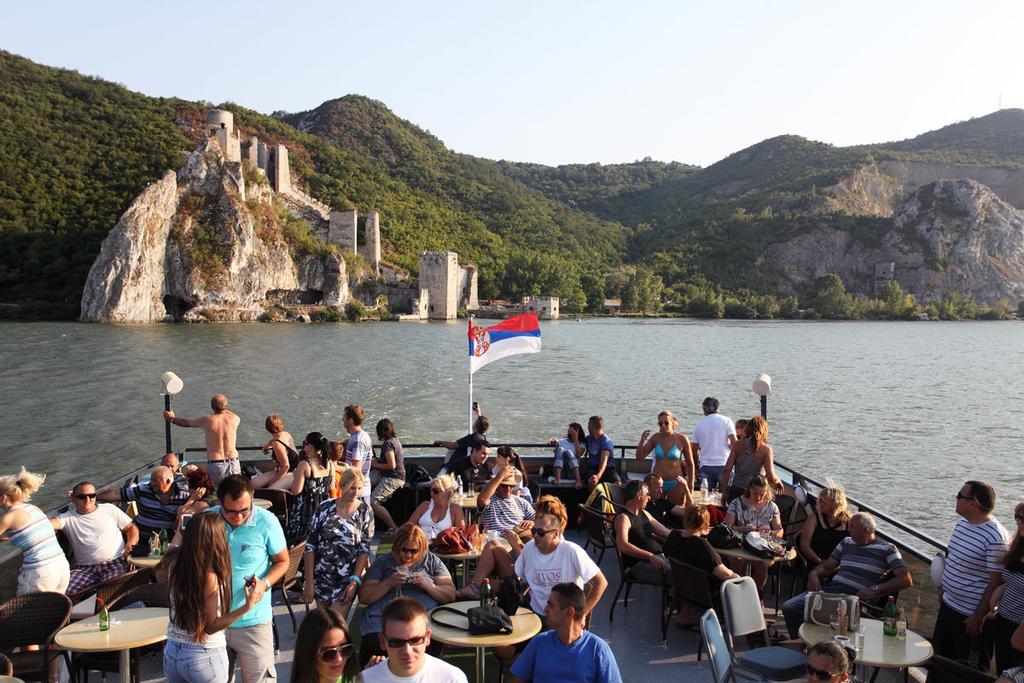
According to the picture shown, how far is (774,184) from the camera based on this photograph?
173m

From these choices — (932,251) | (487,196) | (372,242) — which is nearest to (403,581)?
(372,242)

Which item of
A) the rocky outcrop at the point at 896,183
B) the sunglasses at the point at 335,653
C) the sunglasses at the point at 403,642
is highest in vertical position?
the rocky outcrop at the point at 896,183

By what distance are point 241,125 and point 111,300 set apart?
71.8 m

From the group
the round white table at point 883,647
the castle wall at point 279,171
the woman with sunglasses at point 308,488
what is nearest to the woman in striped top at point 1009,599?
the round white table at point 883,647

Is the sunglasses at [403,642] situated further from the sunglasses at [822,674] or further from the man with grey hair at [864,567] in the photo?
the man with grey hair at [864,567]

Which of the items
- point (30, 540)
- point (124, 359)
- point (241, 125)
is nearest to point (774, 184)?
point (241, 125)

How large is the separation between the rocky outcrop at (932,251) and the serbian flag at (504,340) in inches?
5316

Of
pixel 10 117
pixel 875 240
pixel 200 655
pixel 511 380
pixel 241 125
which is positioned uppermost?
pixel 241 125

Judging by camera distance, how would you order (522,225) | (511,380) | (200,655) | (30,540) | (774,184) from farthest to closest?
(774,184), (522,225), (511,380), (30,540), (200,655)

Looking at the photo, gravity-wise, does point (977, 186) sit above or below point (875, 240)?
above

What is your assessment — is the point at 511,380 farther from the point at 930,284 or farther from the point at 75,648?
the point at 930,284

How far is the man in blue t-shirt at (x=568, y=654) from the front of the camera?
3.44 metres

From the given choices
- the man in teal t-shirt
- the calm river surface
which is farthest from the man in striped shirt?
the calm river surface

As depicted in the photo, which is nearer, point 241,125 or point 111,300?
point 111,300
